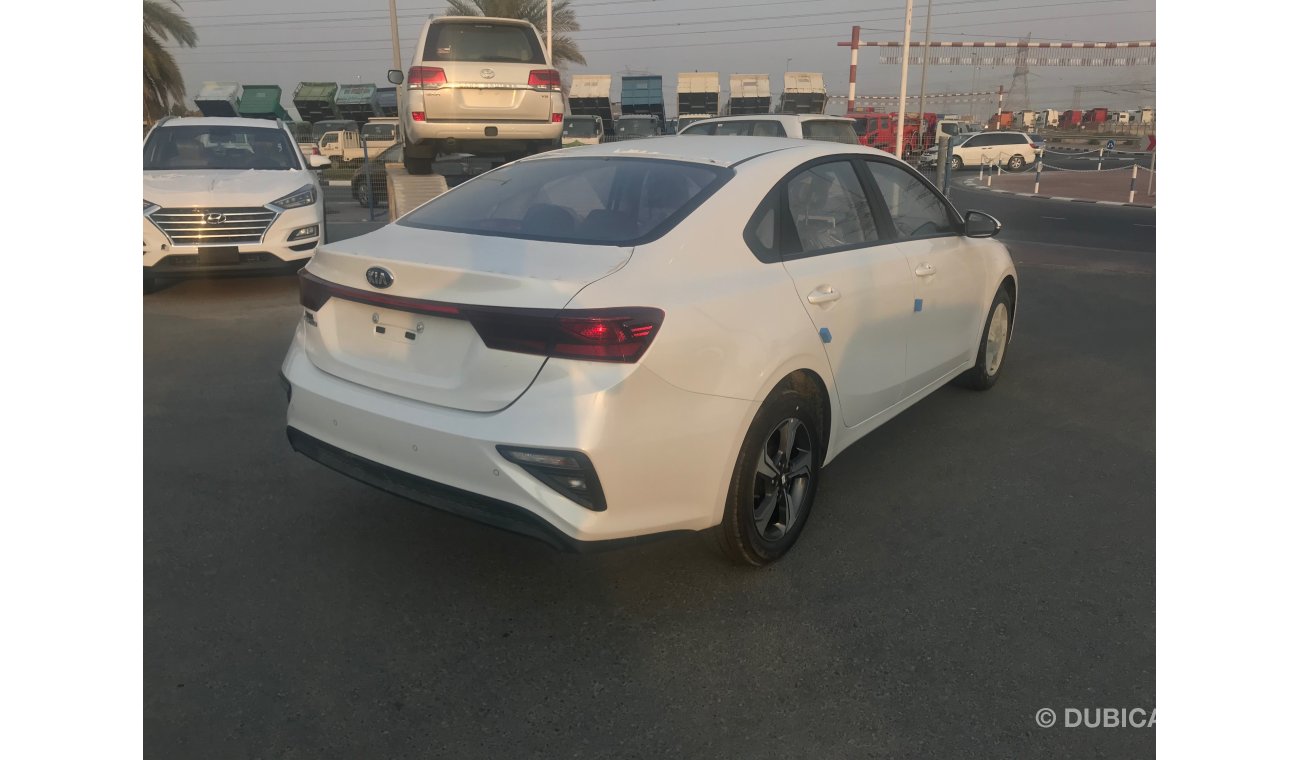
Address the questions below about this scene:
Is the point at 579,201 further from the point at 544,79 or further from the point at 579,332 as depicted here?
the point at 544,79

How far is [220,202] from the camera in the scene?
8.15 metres

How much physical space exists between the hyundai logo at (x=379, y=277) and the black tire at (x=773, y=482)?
1.28 m

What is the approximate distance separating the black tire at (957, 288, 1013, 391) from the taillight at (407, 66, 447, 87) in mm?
7780

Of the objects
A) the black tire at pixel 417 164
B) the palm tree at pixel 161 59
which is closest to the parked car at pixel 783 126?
the black tire at pixel 417 164

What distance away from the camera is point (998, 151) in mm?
34844

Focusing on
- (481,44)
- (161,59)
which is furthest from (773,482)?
(161,59)

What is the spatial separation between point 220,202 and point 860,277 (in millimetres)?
6565

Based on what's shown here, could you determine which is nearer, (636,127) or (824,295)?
(824,295)

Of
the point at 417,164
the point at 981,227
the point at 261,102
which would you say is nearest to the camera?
the point at 981,227

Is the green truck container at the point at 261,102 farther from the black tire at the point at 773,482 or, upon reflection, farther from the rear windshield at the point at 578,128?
the black tire at the point at 773,482

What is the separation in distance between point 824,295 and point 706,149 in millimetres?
884

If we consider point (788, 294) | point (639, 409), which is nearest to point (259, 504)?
point (639, 409)

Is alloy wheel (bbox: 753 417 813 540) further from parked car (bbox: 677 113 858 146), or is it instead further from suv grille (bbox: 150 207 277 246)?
parked car (bbox: 677 113 858 146)
